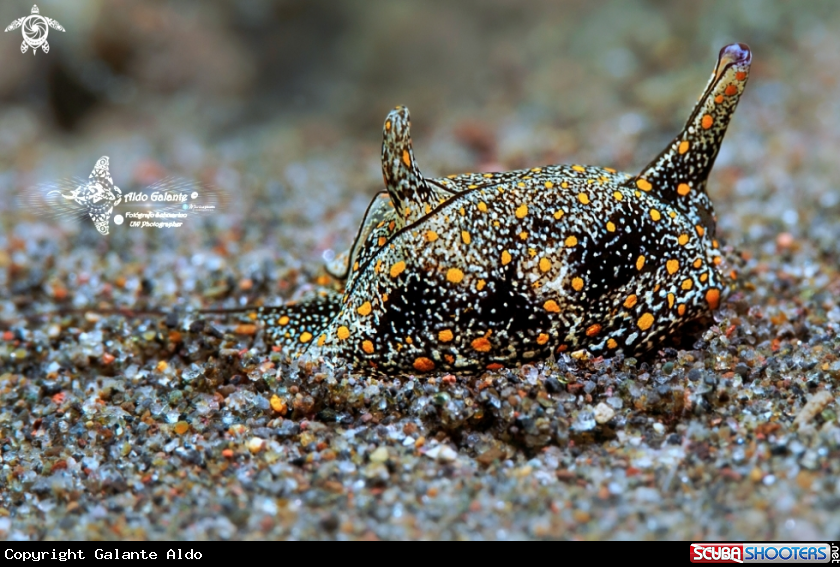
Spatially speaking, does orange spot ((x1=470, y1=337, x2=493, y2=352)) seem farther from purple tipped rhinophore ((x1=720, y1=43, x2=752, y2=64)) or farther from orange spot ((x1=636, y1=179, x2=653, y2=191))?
purple tipped rhinophore ((x1=720, y1=43, x2=752, y2=64))

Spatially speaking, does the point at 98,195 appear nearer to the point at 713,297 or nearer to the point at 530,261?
the point at 530,261

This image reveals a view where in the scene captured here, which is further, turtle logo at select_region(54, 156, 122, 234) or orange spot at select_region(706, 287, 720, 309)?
turtle logo at select_region(54, 156, 122, 234)

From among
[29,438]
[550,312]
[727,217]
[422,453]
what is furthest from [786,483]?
[29,438]

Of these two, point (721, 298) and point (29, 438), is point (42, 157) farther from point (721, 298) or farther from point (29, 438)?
point (721, 298)

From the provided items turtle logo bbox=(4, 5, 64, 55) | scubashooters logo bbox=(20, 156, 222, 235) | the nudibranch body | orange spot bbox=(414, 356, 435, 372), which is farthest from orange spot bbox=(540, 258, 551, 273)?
turtle logo bbox=(4, 5, 64, 55)

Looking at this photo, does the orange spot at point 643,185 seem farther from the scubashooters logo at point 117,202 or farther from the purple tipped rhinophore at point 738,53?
the scubashooters logo at point 117,202

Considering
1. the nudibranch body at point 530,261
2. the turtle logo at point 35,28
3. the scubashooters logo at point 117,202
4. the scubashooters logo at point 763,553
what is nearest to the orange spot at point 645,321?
the nudibranch body at point 530,261
